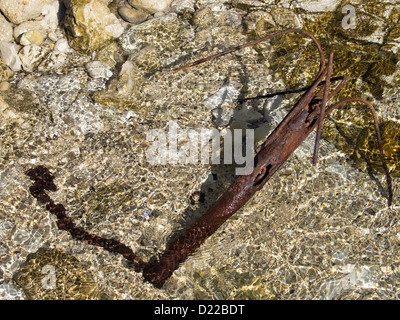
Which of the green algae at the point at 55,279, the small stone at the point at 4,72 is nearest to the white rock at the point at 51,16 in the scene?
the small stone at the point at 4,72

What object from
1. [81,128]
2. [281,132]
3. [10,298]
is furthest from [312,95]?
[10,298]

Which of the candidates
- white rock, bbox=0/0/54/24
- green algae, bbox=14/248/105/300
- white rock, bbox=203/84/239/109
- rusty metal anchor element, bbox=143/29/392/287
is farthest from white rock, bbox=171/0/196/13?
green algae, bbox=14/248/105/300

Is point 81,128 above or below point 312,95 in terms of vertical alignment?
below

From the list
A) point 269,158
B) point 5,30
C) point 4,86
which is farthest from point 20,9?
point 269,158

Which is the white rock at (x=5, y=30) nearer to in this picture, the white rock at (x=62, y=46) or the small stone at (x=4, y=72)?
the small stone at (x=4, y=72)

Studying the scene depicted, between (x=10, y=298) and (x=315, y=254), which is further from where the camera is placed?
(x=315, y=254)

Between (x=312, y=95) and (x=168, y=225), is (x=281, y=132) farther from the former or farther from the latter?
(x=168, y=225)

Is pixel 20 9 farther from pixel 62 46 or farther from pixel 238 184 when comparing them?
pixel 238 184
